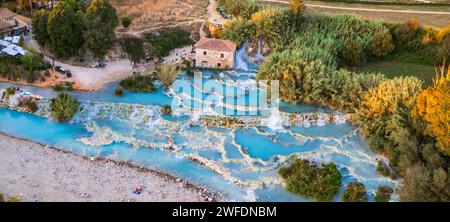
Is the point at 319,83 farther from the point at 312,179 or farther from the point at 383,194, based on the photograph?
the point at 383,194

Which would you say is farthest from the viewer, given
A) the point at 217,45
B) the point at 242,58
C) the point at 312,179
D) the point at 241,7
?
the point at 241,7

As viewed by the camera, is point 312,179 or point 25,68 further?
point 25,68

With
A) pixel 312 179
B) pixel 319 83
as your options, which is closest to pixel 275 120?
pixel 319 83

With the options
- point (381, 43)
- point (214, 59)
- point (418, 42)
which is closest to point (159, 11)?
point (214, 59)

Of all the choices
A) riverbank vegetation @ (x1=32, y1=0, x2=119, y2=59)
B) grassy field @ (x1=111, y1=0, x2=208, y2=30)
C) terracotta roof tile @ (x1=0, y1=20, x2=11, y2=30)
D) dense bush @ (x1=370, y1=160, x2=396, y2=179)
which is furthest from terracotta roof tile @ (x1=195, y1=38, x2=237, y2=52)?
terracotta roof tile @ (x1=0, y1=20, x2=11, y2=30)

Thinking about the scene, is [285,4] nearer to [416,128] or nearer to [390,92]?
[390,92]

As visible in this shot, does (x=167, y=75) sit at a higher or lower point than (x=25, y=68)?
lower

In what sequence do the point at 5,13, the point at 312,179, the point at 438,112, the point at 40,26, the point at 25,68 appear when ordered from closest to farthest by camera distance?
the point at 438,112
the point at 312,179
the point at 25,68
the point at 40,26
the point at 5,13

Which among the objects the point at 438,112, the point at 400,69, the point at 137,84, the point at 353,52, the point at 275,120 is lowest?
the point at 275,120
